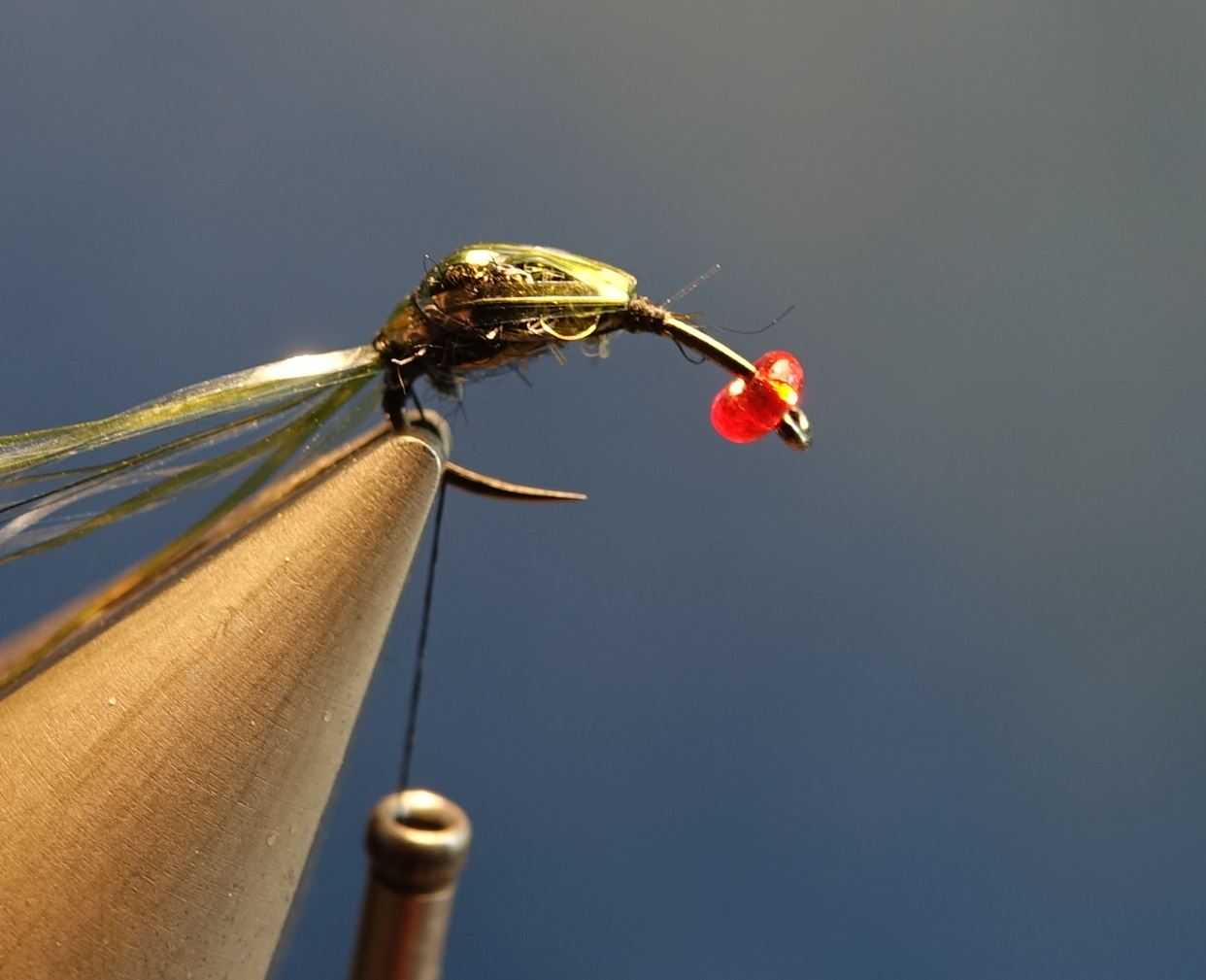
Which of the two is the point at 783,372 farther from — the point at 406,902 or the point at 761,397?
the point at 406,902

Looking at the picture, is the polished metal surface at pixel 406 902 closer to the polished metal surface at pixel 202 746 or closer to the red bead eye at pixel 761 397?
the polished metal surface at pixel 202 746

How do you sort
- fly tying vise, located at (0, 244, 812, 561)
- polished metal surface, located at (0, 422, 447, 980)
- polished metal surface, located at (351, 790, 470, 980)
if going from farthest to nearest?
fly tying vise, located at (0, 244, 812, 561), polished metal surface, located at (0, 422, 447, 980), polished metal surface, located at (351, 790, 470, 980)

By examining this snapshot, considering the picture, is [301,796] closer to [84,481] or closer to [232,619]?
[232,619]

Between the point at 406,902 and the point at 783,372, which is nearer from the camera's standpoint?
the point at 406,902

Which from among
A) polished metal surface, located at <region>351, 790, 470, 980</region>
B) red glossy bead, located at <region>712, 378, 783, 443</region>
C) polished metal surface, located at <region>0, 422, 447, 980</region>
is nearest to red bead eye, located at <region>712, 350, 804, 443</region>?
red glossy bead, located at <region>712, 378, 783, 443</region>

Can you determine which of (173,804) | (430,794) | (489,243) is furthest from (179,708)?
(489,243)

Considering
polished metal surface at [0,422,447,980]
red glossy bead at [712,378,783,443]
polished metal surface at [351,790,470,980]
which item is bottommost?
polished metal surface at [351,790,470,980]

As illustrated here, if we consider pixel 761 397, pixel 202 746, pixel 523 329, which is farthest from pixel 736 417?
pixel 202 746

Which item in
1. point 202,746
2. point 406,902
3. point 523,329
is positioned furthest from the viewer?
point 523,329

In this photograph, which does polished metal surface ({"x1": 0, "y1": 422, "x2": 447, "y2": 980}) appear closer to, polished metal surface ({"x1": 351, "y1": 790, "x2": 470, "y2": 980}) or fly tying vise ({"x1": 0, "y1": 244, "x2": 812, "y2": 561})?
fly tying vise ({"x1": 0, "y1": 244, "x2": 812, "y2": 561})
